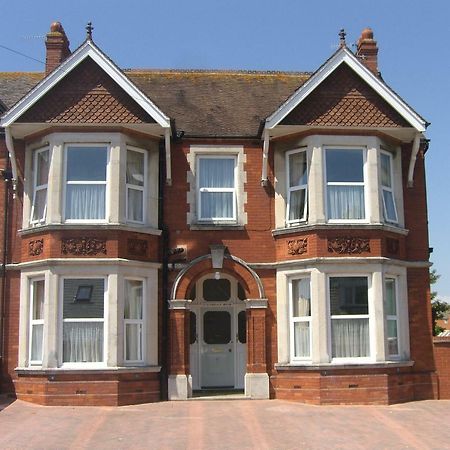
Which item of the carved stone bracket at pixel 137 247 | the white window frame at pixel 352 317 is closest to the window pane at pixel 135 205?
the carved stone bracket at pixel 137 247

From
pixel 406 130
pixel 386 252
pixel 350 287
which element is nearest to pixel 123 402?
pixel 350 287

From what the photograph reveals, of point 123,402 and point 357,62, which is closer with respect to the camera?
point 123,402

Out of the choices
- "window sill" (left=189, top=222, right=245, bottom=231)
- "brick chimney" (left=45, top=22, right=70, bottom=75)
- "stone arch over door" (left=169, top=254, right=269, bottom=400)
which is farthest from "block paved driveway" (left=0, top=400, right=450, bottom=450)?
"brick chimney" (left=45, top=22, right=70, bottom=75)

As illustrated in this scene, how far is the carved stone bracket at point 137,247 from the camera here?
50.1ft

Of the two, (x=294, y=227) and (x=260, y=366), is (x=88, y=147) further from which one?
(x=260, y=366)

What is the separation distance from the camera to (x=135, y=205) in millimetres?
15852

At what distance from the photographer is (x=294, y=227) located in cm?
1566

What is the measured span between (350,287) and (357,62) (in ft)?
17.1

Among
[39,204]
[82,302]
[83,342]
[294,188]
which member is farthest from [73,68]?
[83,342]

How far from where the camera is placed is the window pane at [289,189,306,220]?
52.4ft

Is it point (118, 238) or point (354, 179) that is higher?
point (354, 179)

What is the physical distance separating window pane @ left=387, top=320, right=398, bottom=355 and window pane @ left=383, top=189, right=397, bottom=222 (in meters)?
2.45

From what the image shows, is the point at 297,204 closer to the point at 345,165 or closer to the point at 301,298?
the point at 345,165

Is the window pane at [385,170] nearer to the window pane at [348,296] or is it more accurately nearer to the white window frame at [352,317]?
the white window frame at [352,317]
